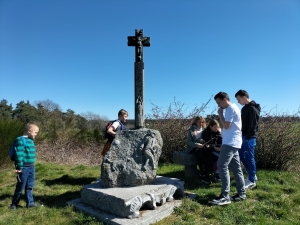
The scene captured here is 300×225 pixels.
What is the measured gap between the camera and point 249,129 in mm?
4551

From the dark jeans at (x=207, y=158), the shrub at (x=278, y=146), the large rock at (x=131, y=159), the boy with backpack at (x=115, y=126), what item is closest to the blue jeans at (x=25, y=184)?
the large rock at (x=131, y=159)

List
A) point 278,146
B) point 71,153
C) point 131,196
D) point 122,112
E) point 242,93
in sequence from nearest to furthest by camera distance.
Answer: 1. point 131,196
2. point 242,93
3. point 122,112
4. point 278,146
5. point 71,153

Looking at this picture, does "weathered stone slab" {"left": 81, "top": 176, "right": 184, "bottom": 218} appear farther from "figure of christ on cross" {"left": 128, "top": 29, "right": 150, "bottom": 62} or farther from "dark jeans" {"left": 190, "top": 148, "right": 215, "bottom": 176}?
"figure of christ on cross" {"left": 128, "top": 29, "right": 150, "bottom": 62}

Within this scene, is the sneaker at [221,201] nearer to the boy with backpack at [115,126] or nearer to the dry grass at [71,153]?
the boy with backpack at [115,126]

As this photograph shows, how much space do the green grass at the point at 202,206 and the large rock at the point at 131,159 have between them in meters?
0.71

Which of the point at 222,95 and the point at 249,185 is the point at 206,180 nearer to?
the point at 249,185

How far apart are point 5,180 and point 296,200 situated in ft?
21.4

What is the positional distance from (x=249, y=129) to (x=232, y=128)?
0.99 meters

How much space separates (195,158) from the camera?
5.35m

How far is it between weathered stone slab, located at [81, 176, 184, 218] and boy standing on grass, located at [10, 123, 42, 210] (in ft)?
3.27

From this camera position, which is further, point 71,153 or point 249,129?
point 71,153

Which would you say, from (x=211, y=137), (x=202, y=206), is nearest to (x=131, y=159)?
(x=202, y=206)

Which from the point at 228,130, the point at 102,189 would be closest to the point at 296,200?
the point at 228,130

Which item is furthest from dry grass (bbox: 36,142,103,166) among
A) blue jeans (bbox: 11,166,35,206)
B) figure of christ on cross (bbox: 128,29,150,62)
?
figure of christ on cross (bbox: 128,29,150,62)
